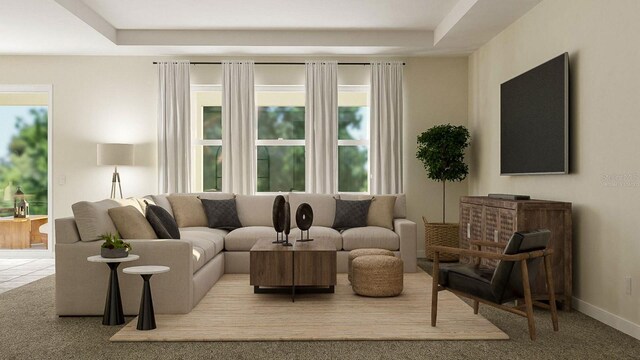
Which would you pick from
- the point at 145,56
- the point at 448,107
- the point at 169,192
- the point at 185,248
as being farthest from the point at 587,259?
the point at 145,56

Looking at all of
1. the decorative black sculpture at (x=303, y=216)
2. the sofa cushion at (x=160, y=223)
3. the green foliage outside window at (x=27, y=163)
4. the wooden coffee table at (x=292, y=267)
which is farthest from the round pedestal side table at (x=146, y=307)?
the green foliage outside window at (x=27, y=163)

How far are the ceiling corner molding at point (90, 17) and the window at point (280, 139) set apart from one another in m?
2.00

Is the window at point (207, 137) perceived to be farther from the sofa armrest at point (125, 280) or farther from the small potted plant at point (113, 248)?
the small potted plant at point (113, 248)

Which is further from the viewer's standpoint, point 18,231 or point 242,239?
point 18,231

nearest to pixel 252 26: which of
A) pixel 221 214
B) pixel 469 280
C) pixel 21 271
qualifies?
pixel 221 214

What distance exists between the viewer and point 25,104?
8047mm

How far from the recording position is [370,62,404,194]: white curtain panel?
772 cm

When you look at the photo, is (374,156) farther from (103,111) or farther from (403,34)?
(103,111)

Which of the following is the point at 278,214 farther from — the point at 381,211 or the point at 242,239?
the point at 381,211

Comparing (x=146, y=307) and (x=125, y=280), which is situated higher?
(x=125, y=280)

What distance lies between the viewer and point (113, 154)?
7250 mm

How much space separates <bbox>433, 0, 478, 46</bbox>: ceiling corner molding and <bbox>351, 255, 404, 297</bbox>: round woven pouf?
2606mm

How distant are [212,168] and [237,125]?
0.70 metres

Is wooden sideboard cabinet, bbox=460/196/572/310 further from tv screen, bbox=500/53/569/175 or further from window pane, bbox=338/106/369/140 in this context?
window pane, bbox=338/106/369/140
